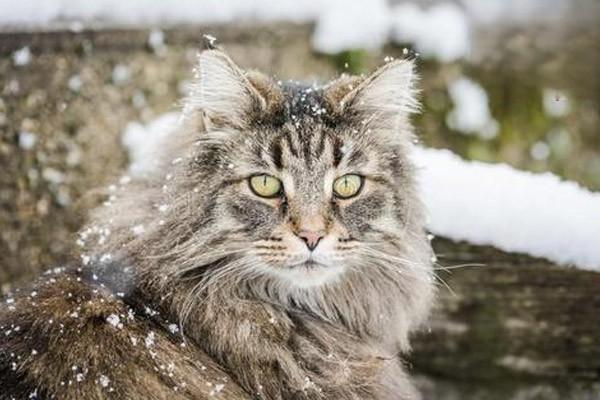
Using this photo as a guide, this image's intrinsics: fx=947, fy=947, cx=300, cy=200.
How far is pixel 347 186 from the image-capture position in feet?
9.07

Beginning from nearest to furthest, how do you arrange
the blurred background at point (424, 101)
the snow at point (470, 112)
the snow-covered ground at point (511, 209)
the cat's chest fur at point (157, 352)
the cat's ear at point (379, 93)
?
the cat's chest fur at point (157, 352)
the cat's ear at point (379, 93)
the snow-covered ground at point (511, 209)
the blurred background at point (424, 101)
the snow at point (470, 112)

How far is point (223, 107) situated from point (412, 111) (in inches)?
24.6

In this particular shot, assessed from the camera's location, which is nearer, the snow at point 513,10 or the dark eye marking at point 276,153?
the dark eye marking at point 276,153

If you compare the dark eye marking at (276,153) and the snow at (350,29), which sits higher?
the snow at (350,29)

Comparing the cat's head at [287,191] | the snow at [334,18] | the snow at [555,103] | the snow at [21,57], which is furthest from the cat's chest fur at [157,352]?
the snow at [555,103]

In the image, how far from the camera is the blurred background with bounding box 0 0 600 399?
3908 millimetres

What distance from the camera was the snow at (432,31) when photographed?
14.9 ft

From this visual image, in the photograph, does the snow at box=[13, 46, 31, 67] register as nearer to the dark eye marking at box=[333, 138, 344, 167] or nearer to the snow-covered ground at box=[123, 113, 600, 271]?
the snow-covered ground at box=[123, 113, 600, 271]

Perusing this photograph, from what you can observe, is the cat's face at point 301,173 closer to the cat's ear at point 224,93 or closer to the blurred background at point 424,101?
the cat's ear at point 224,93

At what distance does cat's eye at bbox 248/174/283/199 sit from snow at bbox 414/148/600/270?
940mm

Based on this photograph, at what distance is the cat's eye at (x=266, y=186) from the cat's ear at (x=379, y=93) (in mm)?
289

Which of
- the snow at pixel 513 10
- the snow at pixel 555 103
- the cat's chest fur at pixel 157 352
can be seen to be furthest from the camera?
the snow at pixel 513 10

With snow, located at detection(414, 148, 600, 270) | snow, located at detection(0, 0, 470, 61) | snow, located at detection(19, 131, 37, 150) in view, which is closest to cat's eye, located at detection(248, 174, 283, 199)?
snow, located at detection(414, 148, 600, 270)

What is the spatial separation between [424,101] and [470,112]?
0.22 meters
